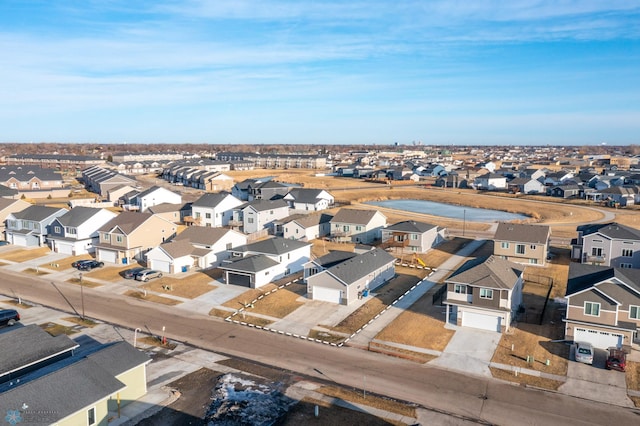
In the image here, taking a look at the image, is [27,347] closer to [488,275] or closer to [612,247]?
[488,275]

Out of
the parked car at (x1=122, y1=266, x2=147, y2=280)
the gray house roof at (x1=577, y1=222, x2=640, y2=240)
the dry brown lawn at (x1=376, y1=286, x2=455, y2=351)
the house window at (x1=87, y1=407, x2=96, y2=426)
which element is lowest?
the dry brown lawn at (x1=376, y1=286, x2=455, y2=351)

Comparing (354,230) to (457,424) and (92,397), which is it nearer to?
(457,424)

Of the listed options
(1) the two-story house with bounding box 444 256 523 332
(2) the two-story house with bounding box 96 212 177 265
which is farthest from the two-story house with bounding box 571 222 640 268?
(2) the two-story house with bounding box 96 212 177 265

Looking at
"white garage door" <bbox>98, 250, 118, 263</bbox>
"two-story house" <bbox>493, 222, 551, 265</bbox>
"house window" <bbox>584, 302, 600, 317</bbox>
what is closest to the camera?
"house window" <bbox>584, 302, 600, 317</bbox>

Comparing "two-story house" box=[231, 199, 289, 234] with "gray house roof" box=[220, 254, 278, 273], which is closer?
"gray house roof" box=[220, 254, 278, 273]

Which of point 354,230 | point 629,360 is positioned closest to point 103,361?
point 629,360

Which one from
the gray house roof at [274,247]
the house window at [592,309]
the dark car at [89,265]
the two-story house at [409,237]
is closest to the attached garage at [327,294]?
the gray house roof at [274,247]

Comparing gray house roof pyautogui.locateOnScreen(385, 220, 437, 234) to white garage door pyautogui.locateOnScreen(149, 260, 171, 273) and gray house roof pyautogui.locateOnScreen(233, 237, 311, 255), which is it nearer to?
gray house roof pyautogui.locateOnScreen(233, 237, 311, 255)

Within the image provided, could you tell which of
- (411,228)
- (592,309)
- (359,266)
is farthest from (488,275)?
(411,228)
